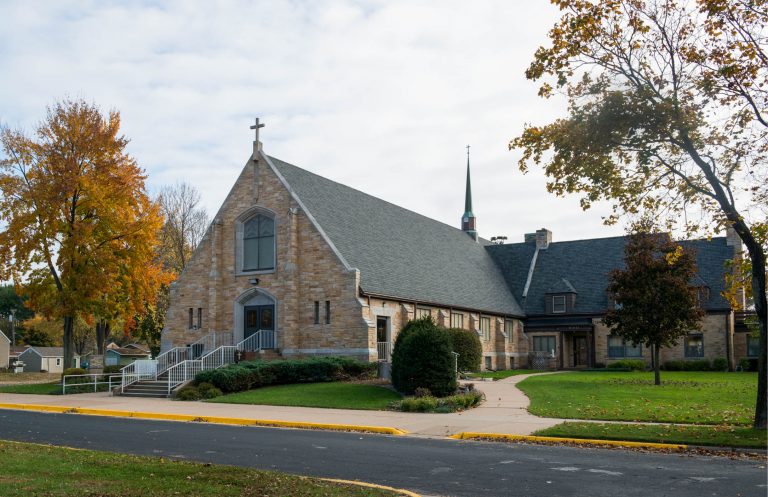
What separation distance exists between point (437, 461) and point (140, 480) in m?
5.03

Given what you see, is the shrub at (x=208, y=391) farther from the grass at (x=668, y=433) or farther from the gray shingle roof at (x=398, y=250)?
the grass at (x=668, y=433)

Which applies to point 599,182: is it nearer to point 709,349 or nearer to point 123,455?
point 123,455

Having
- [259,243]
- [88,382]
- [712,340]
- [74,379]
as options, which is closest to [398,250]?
[259,243]

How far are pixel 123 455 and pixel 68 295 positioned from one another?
2227cm

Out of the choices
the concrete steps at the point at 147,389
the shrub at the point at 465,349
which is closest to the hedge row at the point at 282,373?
the concrete steps at the point at 147,389

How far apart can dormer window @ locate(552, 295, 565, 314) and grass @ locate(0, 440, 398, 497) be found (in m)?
39.6

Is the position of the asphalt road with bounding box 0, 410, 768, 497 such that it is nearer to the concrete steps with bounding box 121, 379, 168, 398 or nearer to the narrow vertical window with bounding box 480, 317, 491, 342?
the concrete steps with bounding box 121, 379, 168, 398

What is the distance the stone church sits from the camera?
33062 mm

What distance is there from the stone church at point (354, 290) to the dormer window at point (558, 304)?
84 millimetres

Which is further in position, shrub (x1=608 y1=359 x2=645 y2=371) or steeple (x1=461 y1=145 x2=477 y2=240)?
steeple (x1=461 y1=145 x2=477 y2=240)

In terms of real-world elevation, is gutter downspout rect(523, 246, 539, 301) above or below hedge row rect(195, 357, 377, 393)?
above

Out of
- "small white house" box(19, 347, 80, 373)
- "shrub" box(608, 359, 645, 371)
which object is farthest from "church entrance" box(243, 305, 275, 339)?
"small white house" box(19, 347, 80, 373)

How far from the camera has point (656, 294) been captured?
97.2 feet

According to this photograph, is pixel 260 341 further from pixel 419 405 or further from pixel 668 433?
pixel 668 433
